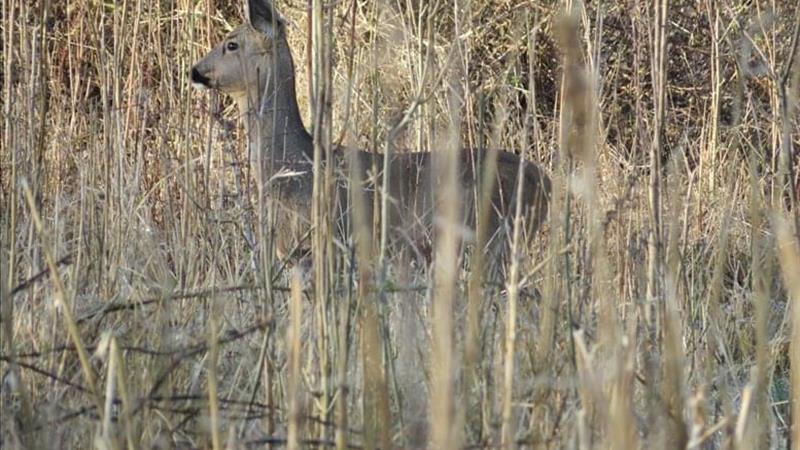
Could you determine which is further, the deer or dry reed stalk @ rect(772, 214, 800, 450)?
the deer

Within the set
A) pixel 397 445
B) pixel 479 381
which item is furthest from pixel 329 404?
pixel 479 381

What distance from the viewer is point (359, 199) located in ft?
6.68

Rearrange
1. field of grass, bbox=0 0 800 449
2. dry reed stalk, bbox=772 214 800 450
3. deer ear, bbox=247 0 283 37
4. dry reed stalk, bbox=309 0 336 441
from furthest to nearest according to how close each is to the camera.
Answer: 1. deer ear, bbox=247 0 283 37
2. dry reed stalk, bbox=309 0 336 441
3. dry reed stalk, bbox=772 214 800 450
4. field of grass, bbox=0 0 800 449

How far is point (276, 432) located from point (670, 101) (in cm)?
605

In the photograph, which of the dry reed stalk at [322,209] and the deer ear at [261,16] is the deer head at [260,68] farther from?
the dry reed stalk at [322,209]

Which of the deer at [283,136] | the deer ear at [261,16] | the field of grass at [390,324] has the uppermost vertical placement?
the deer ear at [261,16]

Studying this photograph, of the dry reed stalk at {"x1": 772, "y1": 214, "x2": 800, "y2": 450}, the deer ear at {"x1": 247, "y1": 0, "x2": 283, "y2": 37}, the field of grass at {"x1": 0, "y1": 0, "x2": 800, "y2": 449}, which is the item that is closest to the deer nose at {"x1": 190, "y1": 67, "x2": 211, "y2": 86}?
the deer ear at {"x1": 247, "y1": 0, "x2": 283, "y2": 37}

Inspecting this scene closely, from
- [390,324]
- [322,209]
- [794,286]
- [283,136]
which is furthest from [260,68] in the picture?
[794,286]

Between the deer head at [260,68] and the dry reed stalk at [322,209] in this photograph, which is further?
the deer head at [260,68]

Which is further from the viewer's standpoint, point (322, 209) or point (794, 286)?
point (322, 209)

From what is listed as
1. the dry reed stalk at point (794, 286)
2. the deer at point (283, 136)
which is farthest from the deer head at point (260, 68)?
the dry reed stalk at point (794, 286)

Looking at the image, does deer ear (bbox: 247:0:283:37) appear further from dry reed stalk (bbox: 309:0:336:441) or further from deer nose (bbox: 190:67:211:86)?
dry reed stalk (bbox: 309:0:336:441)

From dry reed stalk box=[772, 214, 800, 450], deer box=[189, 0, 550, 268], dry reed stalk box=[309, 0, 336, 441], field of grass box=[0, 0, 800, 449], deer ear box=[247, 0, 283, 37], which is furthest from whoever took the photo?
deer ear box=[247, 0, 283, 37]

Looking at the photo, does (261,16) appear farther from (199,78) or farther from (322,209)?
(322,209)
